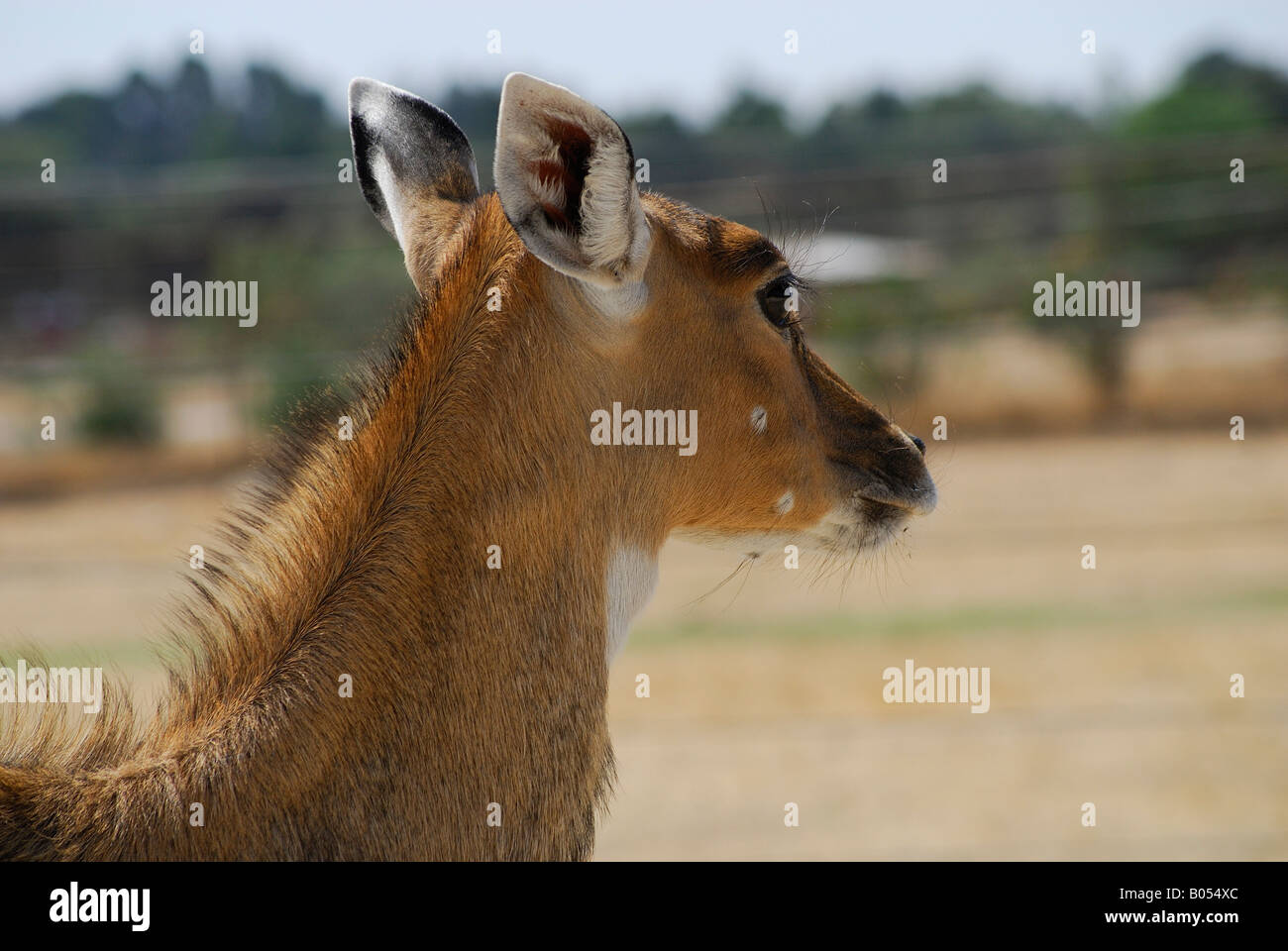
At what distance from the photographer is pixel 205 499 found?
29234mm

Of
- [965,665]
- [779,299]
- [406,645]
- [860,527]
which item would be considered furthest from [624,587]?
[965,665]

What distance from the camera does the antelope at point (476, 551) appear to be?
11.4ft

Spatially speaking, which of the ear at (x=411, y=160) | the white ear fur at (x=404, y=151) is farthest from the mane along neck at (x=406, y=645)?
the white ear fur at (x=404, y=151)

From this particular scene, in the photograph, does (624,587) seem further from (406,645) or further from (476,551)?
(406,645)

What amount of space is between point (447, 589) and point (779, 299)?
5.06 feet

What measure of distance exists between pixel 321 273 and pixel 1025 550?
22942 mm

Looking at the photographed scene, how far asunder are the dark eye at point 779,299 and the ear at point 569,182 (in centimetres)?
62

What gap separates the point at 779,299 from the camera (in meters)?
4.46

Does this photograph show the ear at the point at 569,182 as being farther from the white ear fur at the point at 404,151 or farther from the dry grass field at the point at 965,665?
the dry grass field at the point at 965,665

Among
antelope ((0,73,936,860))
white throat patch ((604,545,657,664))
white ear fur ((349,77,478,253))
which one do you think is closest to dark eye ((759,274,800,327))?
antelope ((0,73,936,860))
